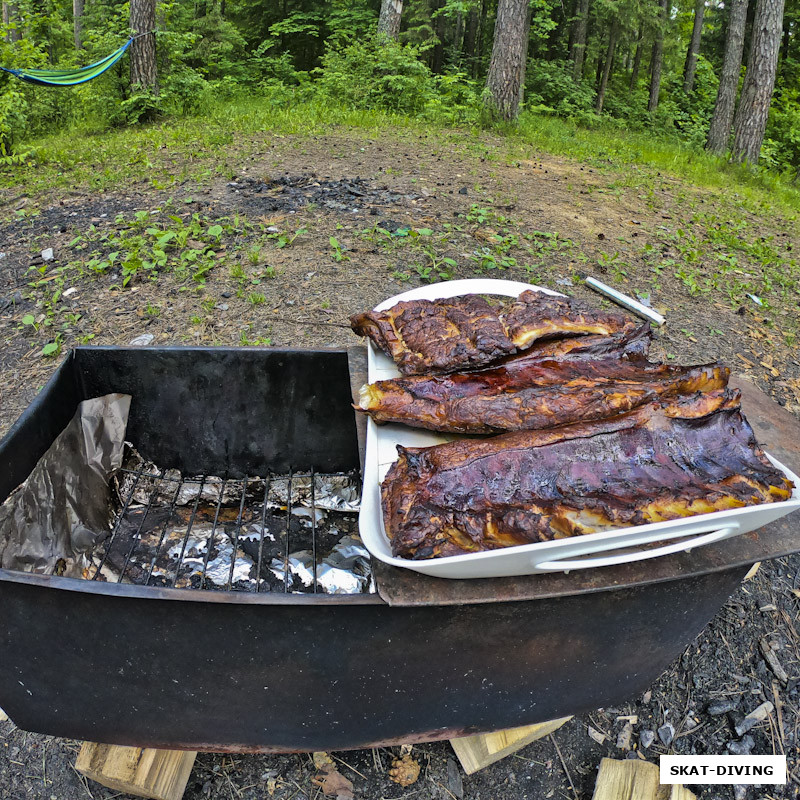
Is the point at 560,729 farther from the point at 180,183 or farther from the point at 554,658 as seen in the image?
the point at 180,183

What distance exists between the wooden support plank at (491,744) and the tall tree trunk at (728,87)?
1243cm

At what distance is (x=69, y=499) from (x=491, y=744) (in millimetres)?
1884

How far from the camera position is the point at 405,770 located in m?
2.14

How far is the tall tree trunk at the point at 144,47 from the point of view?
353 inches

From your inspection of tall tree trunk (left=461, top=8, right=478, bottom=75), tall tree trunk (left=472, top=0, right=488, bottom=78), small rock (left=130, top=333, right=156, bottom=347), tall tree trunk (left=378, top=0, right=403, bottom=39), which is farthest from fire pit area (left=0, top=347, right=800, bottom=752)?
tall tree trunk (left=472, top=0, right=488, bottom=78)

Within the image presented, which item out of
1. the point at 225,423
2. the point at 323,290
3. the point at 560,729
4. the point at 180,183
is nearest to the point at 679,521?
the point at 560,729

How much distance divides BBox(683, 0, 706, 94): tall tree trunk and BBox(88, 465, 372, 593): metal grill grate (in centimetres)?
2155

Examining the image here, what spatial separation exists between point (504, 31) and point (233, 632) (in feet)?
35.3

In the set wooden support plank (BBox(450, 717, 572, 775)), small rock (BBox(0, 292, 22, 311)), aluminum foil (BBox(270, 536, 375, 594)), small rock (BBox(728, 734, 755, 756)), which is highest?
small rock (BBox(0, 292, 22, 311))

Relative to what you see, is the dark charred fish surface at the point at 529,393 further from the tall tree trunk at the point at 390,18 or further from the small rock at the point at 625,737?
the tall tree trunk at the point at 390,18

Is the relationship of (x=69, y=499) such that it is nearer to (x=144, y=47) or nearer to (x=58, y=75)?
(x=58, y=75)

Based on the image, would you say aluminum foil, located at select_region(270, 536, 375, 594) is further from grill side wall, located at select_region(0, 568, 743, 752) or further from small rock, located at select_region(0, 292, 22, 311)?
small rock, located at select_region(0, 292, 22, 311)

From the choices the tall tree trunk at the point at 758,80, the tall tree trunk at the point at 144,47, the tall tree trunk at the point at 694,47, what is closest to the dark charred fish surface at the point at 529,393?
the tall tree trunk at the point at 144,47

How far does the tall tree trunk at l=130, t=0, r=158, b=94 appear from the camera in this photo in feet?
29.5
